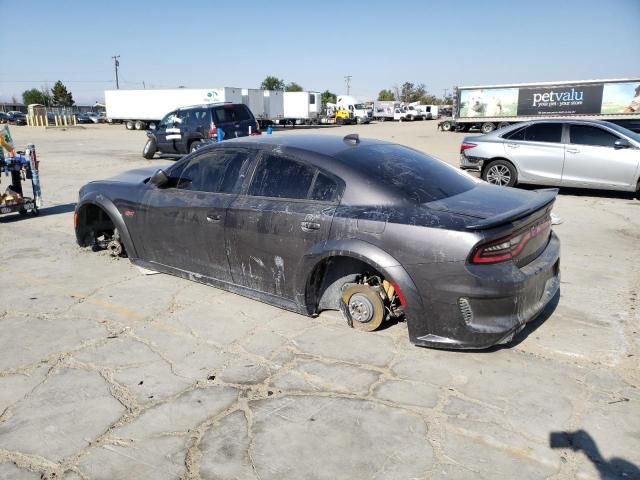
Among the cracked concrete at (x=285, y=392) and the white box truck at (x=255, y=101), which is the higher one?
the white box truck at (x=255, y=101)

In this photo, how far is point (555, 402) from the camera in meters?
3.05

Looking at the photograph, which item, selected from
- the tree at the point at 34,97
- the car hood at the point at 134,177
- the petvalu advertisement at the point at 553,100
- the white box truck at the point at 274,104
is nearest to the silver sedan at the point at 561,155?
the car hood at the point at 134,177

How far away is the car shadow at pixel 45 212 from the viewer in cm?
824

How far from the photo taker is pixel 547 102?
3152 centimetres

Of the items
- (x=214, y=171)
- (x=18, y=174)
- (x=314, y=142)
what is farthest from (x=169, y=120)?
(x=314, y=142)

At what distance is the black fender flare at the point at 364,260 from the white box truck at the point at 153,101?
32094 millimetres

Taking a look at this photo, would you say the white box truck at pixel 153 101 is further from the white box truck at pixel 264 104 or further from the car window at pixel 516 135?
the car window at pixel 516 135

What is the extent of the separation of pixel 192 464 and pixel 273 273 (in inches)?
70.8

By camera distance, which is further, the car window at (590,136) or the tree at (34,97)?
the tree at (34,97)

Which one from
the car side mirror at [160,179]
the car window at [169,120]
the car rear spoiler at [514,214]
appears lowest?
the car rear spoiler at [514,214]

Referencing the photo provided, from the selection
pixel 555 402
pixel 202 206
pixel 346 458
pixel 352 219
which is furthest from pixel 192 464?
pixel 202 206

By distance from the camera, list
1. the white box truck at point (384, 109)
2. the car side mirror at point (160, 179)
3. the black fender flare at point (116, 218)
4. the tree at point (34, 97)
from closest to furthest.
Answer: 1. the car side mirror at point (160, 179)
2. the black fender flare at point (116, 218)
3. the white box truck at point (384, 109)
4. the tree at point (34, 97)

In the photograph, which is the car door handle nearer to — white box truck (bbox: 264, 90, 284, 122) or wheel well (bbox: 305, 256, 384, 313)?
wheel well (bbox: 305, 256, 384, 313)

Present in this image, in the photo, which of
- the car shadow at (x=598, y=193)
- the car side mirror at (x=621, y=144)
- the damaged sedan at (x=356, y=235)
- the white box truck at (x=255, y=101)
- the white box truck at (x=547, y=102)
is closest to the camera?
the damaged sedan at (x=356, y=235)
